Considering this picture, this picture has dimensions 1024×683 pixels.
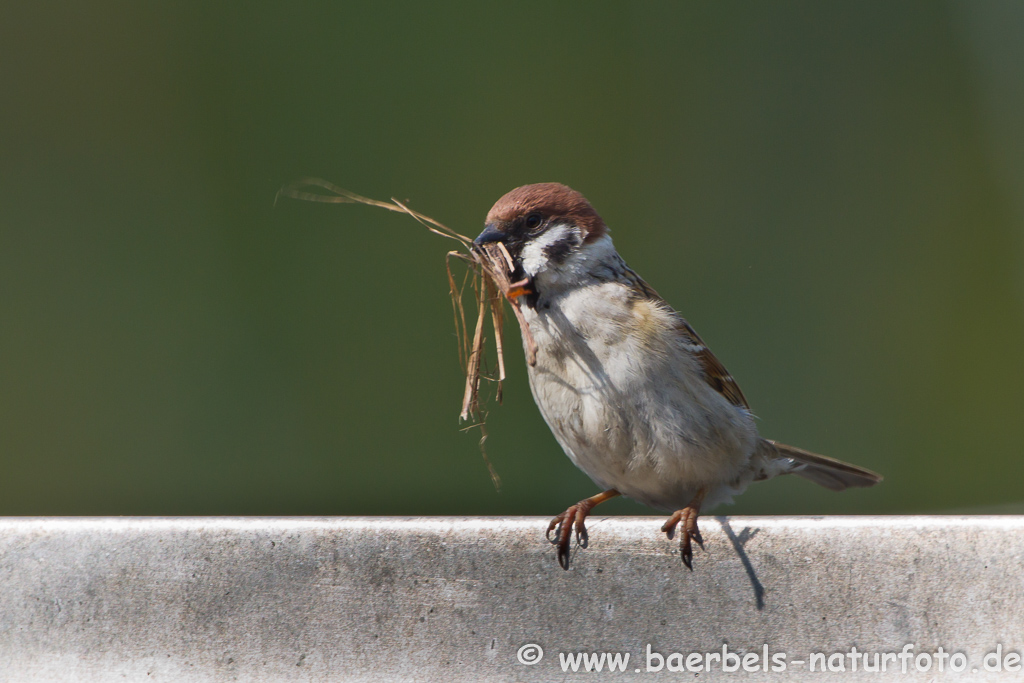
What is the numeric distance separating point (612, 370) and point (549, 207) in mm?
372

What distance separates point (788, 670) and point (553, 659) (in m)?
0.31

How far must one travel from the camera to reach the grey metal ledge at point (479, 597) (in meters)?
1.18

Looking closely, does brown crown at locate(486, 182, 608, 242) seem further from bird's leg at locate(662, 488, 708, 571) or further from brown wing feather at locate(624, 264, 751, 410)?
bird's leg at locate(662, 488, 708, 571)

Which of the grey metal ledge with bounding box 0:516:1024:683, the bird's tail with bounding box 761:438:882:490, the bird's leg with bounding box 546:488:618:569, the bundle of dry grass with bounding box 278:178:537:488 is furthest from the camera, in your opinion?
the bird's tail with bounding box 761:438:882:490

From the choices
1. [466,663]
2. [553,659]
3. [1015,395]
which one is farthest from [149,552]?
[1015,395]

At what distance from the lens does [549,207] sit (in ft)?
6.10

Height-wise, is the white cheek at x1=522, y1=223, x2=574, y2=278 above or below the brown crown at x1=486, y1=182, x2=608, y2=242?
below

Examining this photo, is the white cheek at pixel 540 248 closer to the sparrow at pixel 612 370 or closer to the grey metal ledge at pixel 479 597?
the sparrow at pixel 612 370

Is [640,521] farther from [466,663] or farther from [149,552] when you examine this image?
[149,552]

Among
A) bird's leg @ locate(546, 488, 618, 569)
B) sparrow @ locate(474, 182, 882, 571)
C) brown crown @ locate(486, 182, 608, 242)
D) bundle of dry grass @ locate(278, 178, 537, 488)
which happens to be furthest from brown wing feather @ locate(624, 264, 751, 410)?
bird's leg @ locate(546, 488, 618, 569)

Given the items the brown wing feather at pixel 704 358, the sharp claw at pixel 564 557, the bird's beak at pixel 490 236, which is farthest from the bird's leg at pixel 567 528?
the bird's beak at pixel 490 236

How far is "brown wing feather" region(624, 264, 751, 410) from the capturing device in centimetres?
188

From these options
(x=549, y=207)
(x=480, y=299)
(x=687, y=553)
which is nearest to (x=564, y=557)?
(x=687, y=553)

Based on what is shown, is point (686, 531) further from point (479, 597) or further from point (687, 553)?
point (479, 597)
